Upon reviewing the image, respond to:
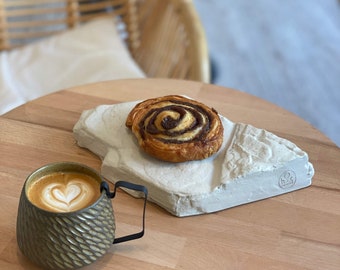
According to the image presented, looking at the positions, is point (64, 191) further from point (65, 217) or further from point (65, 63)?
point (65, 63)

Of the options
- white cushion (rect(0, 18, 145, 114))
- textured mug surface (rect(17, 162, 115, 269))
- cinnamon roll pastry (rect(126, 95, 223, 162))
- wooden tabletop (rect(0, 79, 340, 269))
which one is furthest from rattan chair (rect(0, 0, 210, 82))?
textured mug surface (rect(17, 162, 115, 269))

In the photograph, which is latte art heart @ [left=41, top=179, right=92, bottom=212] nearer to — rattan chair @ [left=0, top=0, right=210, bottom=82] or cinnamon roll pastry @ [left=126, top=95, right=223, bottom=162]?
cinnamon roll pastry @ [left=126, top=95, right=223, bottom=162]

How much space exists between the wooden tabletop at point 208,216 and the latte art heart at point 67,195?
10cm

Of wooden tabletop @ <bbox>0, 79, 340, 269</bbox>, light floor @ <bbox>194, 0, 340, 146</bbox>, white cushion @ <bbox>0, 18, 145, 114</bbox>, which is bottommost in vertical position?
light floor @ <bbox>194, 0, 340, 146</bbox>

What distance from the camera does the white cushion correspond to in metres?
1.40

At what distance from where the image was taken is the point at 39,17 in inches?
100

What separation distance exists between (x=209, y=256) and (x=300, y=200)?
19 centimetres

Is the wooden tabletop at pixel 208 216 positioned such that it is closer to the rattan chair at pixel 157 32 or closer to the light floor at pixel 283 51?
the rattan chair at pixel 157 32

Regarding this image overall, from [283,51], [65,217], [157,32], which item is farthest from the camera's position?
[283,51]

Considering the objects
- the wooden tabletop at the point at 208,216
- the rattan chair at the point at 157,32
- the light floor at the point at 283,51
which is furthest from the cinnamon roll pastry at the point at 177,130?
the light floor at the point at 283,51

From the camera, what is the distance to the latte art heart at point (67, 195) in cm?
70

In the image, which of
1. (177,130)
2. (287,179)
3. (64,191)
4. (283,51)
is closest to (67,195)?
(64,191)

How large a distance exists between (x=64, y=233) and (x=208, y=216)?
24 centimetres

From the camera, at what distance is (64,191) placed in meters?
0.72
